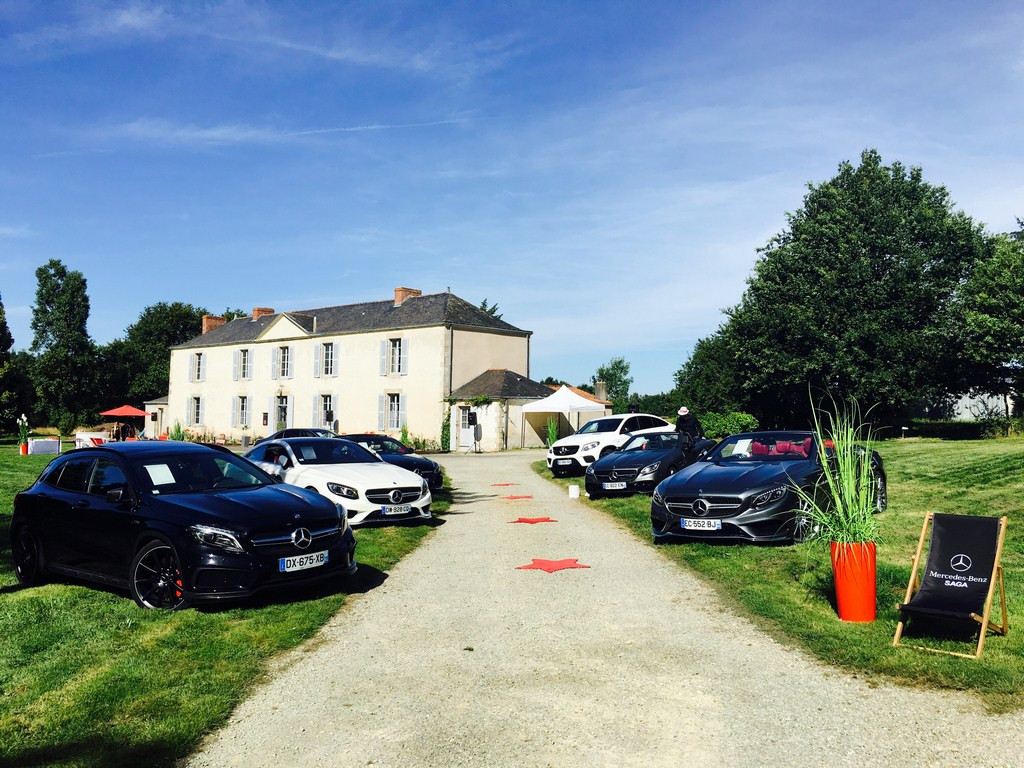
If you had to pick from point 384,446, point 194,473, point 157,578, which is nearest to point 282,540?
point 157,578

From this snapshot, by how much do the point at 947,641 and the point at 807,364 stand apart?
3085 centimetres

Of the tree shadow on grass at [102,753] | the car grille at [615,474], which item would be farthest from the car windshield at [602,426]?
the tree shadow on grass at [102,753]

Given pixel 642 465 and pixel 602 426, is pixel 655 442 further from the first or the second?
pixel 602 426

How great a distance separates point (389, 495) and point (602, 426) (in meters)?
12.1

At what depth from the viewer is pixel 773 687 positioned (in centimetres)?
510

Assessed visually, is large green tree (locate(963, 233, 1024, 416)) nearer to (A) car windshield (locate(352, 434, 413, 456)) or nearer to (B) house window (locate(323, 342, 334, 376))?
(A) car windshield (locate(352, 434, 413, 456))

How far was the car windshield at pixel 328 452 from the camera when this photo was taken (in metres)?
13.3

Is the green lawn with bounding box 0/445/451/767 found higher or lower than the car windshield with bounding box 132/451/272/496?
lower

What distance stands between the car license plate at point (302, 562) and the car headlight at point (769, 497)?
213 inches

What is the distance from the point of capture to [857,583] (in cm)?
666

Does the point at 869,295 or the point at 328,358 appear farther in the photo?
the point at 328,358

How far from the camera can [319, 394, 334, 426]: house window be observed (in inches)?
1889

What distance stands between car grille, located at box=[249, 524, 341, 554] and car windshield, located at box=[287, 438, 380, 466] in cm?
546

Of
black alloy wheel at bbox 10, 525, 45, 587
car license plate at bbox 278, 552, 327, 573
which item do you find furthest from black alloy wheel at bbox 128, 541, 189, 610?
black alloy wheel at bbox 10, 525, 45, 587
